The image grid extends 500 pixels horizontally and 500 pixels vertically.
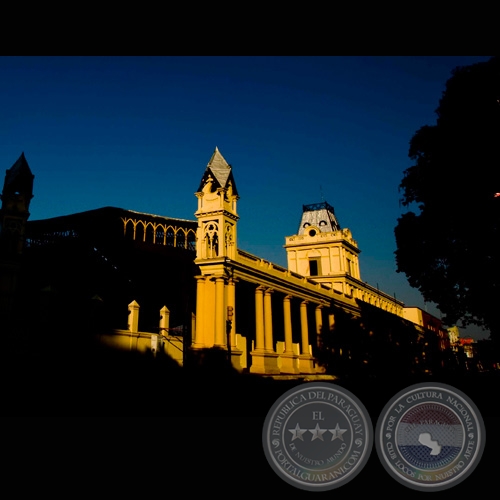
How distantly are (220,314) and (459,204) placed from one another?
1169cm

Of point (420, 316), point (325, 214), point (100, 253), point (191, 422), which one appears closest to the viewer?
point (191, 422)

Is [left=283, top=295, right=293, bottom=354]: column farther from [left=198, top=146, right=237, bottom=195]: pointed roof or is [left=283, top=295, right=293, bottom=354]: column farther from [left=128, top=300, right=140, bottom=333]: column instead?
[left=128, top=300, right=140, bottom=333]: column

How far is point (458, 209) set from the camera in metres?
17.5

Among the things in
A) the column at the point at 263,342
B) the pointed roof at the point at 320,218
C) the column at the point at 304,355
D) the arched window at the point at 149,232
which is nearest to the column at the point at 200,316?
the column at the point at 263,342

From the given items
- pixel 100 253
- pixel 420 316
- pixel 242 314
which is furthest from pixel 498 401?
pixel 420 316

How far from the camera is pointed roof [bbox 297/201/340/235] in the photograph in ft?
175

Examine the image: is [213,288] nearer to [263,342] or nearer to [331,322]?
[263,342]

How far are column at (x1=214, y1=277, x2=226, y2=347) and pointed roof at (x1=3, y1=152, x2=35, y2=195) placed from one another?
1166 centimetres

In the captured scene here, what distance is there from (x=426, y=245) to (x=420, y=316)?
5852 centimetres

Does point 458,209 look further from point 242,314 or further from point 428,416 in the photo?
point 242,314
